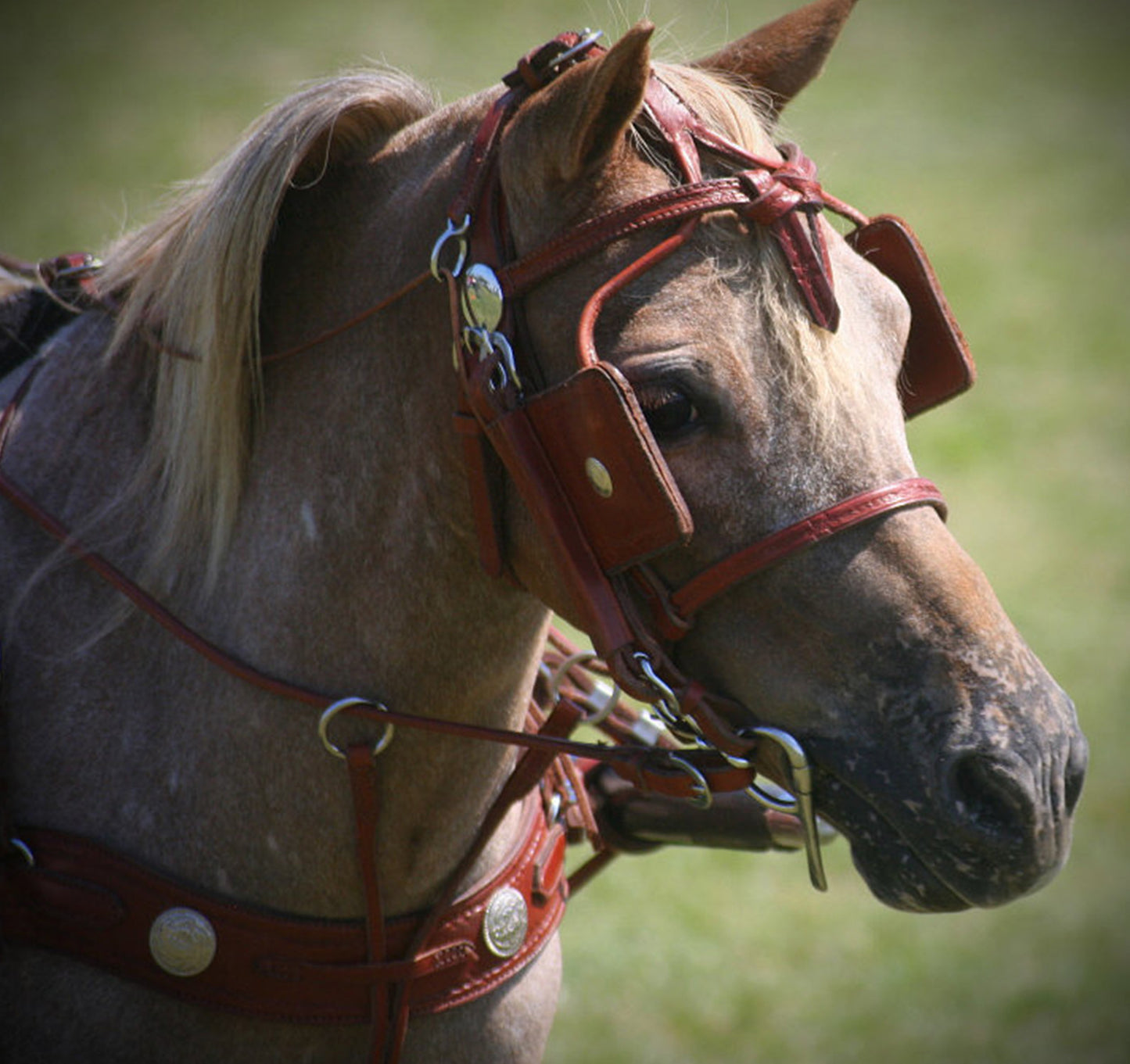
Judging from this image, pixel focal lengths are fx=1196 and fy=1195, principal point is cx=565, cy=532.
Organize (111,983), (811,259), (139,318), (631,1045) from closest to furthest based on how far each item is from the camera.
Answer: (811,259) < (111,983) < (139,318) < (631,1045)

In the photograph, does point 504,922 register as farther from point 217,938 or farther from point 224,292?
point 224,292

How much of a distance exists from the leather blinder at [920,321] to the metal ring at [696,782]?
65 centimetres

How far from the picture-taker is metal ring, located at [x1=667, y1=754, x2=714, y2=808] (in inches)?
66.6

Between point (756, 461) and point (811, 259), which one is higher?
point (811, 259)

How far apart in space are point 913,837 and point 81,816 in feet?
4.12

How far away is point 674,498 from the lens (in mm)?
1491

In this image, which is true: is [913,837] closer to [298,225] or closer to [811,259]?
[811,259]

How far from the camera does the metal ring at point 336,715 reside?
179 cm

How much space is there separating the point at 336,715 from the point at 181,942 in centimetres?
41

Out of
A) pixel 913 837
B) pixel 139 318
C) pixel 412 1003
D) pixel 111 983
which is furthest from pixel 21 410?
pixel 913 837

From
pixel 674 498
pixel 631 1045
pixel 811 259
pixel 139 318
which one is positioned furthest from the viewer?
pixel 631 1045

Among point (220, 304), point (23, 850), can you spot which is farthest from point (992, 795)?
point (23, 850)

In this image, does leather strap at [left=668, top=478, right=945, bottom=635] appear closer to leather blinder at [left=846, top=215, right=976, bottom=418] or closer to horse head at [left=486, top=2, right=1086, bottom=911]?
horse head at [left=486, top=2, right=1086, bottom=911]

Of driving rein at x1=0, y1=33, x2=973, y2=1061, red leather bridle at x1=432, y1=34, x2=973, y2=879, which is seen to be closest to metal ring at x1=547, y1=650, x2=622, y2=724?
driving rein at x1=0, y1=33, x2=973, y2=1061
